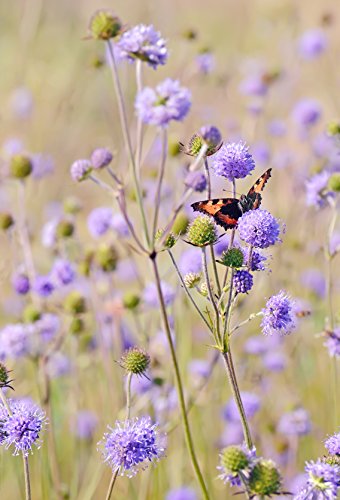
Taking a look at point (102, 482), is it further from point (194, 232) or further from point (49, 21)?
point (49, 21)

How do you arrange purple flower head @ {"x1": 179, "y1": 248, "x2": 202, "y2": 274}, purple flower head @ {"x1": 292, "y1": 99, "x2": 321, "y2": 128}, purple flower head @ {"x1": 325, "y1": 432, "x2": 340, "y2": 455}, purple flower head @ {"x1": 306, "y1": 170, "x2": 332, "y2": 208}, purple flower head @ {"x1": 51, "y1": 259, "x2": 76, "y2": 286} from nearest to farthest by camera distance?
1. purple flower head @ {"x1": 325, "y1": 432, "x2": 340, "y2": 455}
2. purple flower head @ {"x1": 306, "y1": 170, "x2": 332, "y2": 208}
3. purple flower head @ {"x1": 179, "y1": 248, "x2": 202, "y2": 274}
4. purple flower head @ {"x1": 51, "y1": 259, "x2": 76, "y2": 286}
5. purple flower head @ {"x1": 292, "y1": 99, "x2": 321, "y2": 128}

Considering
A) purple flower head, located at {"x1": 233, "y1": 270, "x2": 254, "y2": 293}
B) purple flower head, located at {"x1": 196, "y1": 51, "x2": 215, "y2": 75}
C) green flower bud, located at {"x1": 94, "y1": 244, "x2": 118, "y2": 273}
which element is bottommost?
purple flower head, located at {"x1": 233, "y1": 270, "x2": 254, "y2": 293}

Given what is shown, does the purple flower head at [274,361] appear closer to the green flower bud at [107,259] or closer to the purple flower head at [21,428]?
the green flower bud at [107,259]

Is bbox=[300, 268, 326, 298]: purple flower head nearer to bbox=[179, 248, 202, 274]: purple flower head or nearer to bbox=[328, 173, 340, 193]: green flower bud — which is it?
bbox=[179, 248, 202, 274]: purple flower head

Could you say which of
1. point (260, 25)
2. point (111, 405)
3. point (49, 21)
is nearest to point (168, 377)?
point (111, 405)

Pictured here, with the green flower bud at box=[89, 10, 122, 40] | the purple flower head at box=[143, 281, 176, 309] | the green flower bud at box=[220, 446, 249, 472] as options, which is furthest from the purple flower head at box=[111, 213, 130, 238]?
the green flower bud at box=[220, 446, 249, 472]

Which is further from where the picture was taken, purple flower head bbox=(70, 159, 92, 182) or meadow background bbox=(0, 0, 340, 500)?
meadow background bbox=(0, 0, 340, 500)

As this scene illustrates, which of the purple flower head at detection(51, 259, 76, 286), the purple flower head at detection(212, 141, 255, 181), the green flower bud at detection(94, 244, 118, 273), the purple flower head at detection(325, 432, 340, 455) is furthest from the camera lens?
the purple flower head at detection(51, 259, 76, 286)
